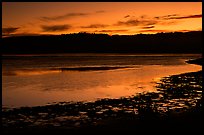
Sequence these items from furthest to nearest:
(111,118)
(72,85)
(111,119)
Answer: (72,85), (111,118), (111,119)

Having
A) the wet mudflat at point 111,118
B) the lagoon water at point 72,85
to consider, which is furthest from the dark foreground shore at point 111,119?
the lagoon water at point 72,85

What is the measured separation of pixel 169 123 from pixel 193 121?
1.14 m

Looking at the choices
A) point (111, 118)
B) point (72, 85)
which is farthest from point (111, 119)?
point (72, 85)

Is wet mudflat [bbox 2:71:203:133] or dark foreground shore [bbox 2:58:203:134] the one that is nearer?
dark foreground shore [bbox 2:58:203:134]

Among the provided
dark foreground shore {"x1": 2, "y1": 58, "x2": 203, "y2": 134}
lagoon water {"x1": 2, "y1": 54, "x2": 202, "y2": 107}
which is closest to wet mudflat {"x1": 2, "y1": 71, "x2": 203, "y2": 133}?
dark foreground shore {"x1": 2, "y1": 58, "x2": 203, "y2": 134}

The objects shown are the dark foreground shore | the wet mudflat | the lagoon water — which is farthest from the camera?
the lagoon water

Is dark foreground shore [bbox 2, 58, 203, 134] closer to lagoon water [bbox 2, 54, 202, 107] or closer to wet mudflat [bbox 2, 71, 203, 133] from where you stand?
wet mudflat [bbox 2, 71, 203, 133]

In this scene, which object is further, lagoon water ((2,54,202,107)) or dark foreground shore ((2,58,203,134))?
lagoon water ((2,54,202,107))

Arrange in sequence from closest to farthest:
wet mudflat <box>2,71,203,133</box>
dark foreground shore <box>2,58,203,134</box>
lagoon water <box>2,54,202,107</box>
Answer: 1. dark foreground shore <box>2,58,203,134</box>
2. wet mudflat <box>2,71,203,133</box>
3. lagoon water <box>2,54,202,107</box>

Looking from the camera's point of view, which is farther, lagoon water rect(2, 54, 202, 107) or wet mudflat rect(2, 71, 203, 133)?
lagoon water rect(2, 54, 202, 107)

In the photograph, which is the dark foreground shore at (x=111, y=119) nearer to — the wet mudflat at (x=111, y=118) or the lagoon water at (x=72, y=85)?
the wet mudflat at (x=111, y=118)

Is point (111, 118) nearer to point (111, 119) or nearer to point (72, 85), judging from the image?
point (111, 119)

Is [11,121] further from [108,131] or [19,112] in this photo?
[108,131]

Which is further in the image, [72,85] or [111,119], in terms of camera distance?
[72,85]
